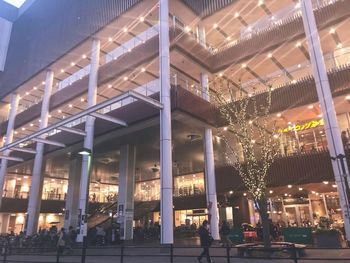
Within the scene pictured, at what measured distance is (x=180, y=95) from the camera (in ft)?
61.9

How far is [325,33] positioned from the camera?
1981cm

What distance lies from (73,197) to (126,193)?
21.5 ft

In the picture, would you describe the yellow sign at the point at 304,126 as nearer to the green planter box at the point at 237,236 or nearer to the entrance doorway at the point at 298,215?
the entrance doorway at the point at 298,215

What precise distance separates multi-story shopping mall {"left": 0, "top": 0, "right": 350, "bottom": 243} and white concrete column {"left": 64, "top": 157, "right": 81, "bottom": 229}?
0.11m

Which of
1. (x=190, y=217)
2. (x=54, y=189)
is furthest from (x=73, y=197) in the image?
(x=54, y=189)

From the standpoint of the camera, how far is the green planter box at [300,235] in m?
16.4

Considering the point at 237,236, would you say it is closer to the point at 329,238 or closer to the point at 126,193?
the point at 329,238

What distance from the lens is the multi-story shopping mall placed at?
18359mm

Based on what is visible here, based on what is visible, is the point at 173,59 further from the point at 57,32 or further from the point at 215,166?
the point at 57,32

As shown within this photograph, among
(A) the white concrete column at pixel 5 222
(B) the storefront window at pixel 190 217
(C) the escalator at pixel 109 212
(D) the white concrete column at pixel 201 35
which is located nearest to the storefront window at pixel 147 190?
(B) the storefront window at pixel 190 217

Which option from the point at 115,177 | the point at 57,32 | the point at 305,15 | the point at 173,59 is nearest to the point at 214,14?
the point at 173,59

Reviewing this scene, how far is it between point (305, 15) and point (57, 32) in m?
22.7

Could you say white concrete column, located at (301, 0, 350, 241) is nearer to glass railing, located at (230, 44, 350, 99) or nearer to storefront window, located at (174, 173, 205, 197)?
glass railing, located at (230, 44, 350, 99)

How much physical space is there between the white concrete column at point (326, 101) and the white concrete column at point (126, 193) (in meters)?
14.5
